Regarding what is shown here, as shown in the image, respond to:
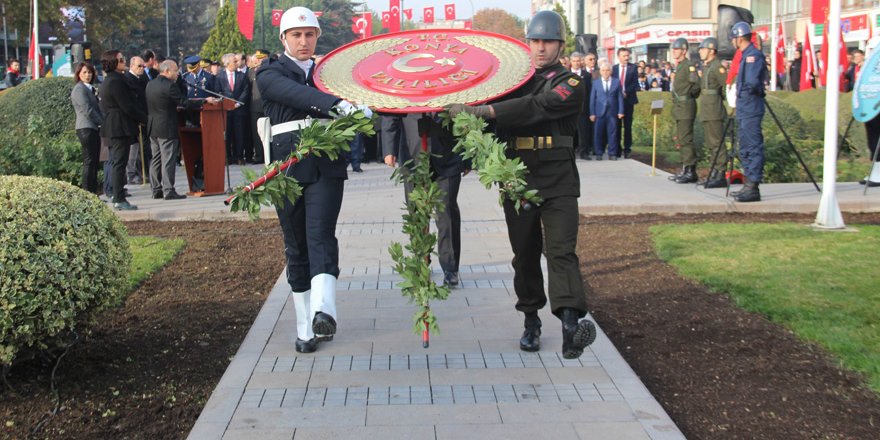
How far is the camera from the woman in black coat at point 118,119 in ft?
40.8

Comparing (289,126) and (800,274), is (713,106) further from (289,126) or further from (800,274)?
(289,126)

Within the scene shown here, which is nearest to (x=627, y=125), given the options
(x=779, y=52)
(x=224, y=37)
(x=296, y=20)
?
(x=296, y=20)

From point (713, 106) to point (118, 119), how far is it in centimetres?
790

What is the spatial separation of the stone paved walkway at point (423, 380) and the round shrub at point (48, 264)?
33.1 inches

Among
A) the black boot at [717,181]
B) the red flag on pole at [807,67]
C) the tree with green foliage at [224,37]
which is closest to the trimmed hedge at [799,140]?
the black boot at [717,181]

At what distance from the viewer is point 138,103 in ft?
43.3

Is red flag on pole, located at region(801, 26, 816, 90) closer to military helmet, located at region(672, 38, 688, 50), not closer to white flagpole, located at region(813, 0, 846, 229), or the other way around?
military helmet, located at region(672, 38, 688, 50)

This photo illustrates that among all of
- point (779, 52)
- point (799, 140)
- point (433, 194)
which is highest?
point (779, 52)

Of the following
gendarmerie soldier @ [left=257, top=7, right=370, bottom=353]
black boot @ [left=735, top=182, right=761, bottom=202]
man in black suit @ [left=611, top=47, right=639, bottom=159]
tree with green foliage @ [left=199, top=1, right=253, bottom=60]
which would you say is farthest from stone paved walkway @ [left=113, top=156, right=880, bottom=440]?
tree with green foliage @ [left=199, top=1, right=253, bottom=60]

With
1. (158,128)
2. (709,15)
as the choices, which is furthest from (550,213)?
(709,15)

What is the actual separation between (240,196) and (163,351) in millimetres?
1455

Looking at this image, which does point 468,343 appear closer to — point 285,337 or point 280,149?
point 285,337

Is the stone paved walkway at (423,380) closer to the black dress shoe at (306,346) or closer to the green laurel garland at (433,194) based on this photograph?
the black dress shoe at (306,346)

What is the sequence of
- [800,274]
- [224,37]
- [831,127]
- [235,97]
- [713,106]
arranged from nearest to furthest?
[800,274], [831,127], [713,106], [235,97], [224,37]
